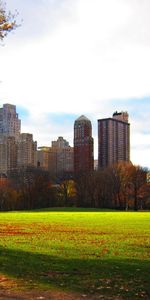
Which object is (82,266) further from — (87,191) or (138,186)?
(87,191)

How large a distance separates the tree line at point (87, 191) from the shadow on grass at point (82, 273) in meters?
117

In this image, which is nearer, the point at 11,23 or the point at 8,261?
the point at 8,261

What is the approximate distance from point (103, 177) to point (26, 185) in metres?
23.9

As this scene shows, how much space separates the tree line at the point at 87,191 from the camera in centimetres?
13388

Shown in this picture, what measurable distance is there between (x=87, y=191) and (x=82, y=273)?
411 feet

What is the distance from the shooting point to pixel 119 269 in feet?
46.6

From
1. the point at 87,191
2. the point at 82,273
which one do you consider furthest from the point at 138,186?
the point at 82,273

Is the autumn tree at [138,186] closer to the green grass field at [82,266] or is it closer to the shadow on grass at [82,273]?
the green grass field at [82,266]

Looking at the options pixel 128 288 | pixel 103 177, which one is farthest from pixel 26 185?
pixel 128 288

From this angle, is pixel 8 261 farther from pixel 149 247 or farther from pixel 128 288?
pixel 149 247

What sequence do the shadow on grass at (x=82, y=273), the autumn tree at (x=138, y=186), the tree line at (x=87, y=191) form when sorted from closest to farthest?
the shadow on grass at (x=82, y=273)
the autumn tree at (x=138, y=186)
the tree line at (x=87, y=191)

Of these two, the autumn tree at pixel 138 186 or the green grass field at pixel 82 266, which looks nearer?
the green grass field at pixel 82 266

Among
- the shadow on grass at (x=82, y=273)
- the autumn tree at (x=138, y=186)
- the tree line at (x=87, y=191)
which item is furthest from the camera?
the tree line at (x=87, y=191)

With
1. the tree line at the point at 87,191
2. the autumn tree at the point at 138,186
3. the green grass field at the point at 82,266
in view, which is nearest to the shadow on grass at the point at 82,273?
the green grass field at the point at 82,266
